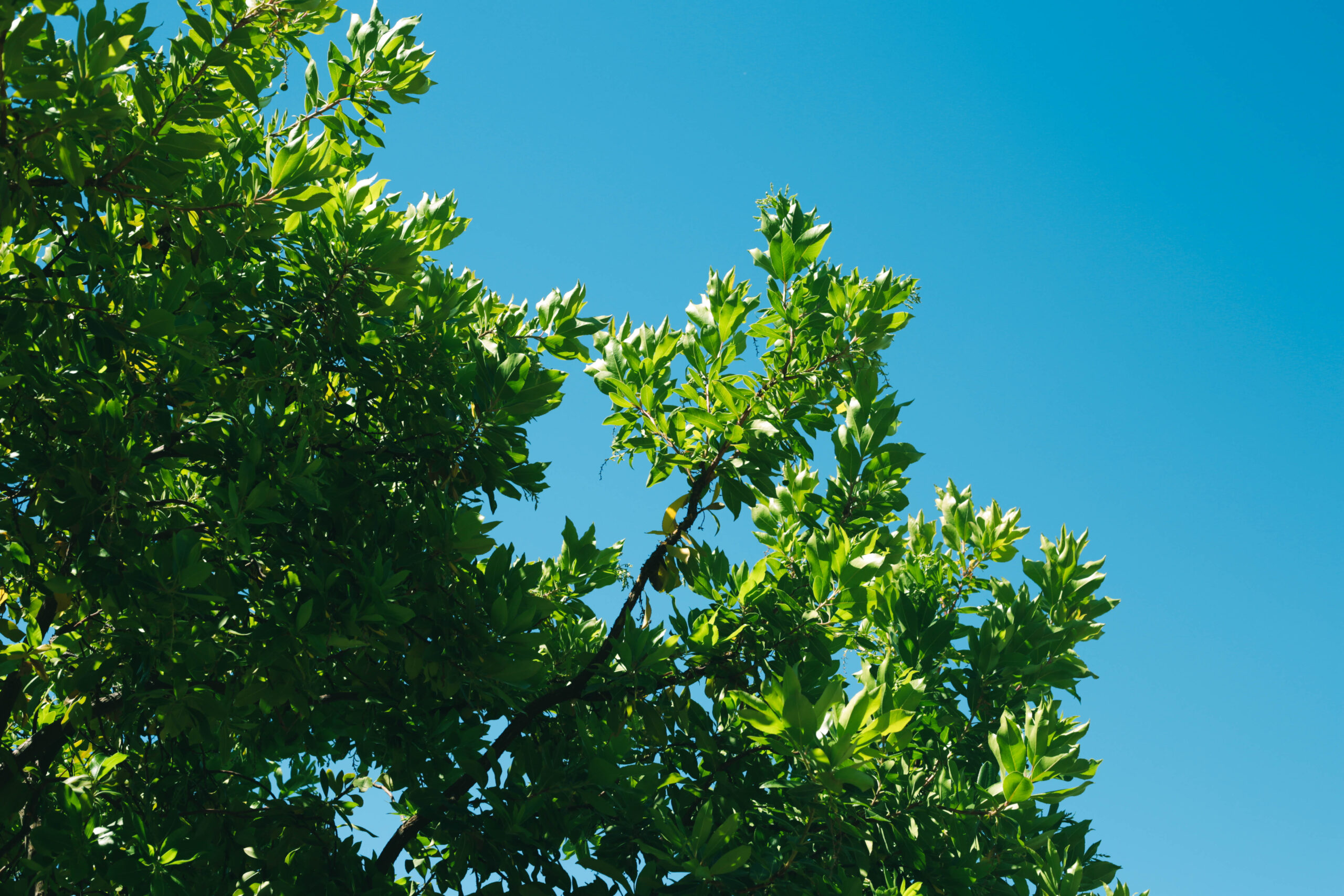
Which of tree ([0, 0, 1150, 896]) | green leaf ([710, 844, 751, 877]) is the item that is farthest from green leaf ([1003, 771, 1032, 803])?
green leaf ([710, 844, 751, 877])

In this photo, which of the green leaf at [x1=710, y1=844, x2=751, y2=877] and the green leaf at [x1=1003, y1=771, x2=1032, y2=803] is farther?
the green leaf at [x1=1003, y1=771, x2=1032, y2=803]

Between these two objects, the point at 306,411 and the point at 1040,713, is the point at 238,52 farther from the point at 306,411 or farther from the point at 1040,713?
the point at 1040,713

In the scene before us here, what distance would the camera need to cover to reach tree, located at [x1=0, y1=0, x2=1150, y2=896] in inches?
154

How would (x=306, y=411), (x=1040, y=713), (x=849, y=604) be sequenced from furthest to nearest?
1. (x=306, y=411)
2. (x=849, y=604)
3. (x=1040, y=713)

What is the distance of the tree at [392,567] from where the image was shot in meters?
3.90

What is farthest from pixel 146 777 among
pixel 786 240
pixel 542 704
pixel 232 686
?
pixel 786 240

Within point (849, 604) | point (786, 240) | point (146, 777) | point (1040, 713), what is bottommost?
point (146, 777)

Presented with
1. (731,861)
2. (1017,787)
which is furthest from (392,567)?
(1017,787)

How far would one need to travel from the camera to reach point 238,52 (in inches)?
168

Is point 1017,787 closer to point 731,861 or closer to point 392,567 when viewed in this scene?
point 731,861

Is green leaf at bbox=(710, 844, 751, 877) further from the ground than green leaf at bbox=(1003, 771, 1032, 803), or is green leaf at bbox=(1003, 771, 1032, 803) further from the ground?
green leaf at bbox=(1003, 771, 1032, 803)

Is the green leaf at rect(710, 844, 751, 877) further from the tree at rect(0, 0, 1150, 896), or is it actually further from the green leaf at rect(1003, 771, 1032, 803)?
the green leaf at rect(1003, 771, 1032, 803)

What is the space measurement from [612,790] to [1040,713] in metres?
1.84

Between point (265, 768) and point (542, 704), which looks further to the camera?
point (265, 768)
